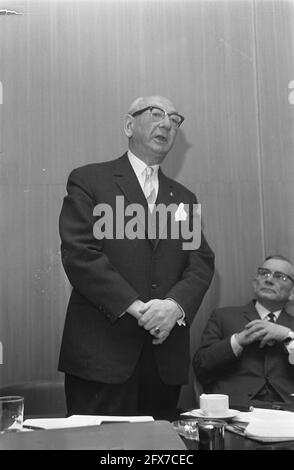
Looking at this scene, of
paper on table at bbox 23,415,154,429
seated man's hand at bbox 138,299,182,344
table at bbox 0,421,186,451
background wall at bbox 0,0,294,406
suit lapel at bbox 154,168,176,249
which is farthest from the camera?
background wall at bbox 0,0,294,406

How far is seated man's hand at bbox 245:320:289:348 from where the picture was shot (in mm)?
2365

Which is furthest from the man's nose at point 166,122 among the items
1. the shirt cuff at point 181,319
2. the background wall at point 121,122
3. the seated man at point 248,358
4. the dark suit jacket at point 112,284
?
the seated man at point 248,358

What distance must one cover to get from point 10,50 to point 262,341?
5.85 ft

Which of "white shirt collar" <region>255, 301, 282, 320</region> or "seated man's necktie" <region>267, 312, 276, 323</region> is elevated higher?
"white shirt collar" <region>255, 301, 282, 320</region>

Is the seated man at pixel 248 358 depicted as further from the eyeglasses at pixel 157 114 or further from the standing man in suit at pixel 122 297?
the eyeglasses at pixel 157 114

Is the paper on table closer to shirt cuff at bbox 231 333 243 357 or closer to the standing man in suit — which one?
the standing man in suit

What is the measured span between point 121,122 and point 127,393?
1317mm

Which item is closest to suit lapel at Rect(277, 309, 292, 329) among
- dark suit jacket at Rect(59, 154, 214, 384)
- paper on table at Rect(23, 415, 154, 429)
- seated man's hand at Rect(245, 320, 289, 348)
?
seated man's hand at Rect(245, 320, 289, 348)

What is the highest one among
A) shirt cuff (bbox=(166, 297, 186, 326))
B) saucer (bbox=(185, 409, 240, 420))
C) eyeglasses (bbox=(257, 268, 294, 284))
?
eyeglasses (bbox=(257, 268, 294, 284))

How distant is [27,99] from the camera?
282 centimetres

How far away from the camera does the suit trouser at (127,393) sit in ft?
6.91

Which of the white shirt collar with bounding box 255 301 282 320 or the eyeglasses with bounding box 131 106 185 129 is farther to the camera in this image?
the white shirt collar with bounding box 255 301 282 320

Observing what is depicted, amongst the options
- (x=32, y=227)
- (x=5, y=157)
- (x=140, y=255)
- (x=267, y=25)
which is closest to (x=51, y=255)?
(x=32, y=227)

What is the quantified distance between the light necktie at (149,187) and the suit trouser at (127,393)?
549 millimetres
